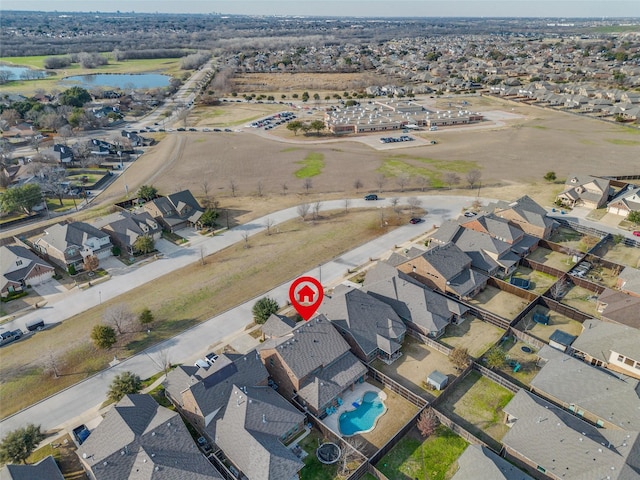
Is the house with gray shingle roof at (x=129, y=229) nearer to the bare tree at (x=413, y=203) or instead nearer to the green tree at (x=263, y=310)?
the green tree at (x=263, y=310)

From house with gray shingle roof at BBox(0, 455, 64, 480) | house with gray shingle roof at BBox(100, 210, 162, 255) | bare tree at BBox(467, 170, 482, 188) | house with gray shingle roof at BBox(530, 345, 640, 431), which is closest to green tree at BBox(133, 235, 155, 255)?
house with gray shingle roof at BBox(100, 210, 162, 255)

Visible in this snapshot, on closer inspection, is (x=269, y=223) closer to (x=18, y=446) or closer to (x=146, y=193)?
(x=146, y=193)


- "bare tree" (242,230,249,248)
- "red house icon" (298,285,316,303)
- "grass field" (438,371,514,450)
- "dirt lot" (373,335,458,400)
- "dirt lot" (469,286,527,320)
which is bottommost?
"dirt lot" (469,286,527,320)

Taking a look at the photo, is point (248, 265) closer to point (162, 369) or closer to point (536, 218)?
point (162, 369)

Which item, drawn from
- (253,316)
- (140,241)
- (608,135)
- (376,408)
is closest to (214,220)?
(140,241)

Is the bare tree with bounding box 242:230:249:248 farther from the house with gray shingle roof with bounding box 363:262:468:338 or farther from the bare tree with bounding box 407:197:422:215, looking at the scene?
the bare tree with bounding box 407:197:422:215
